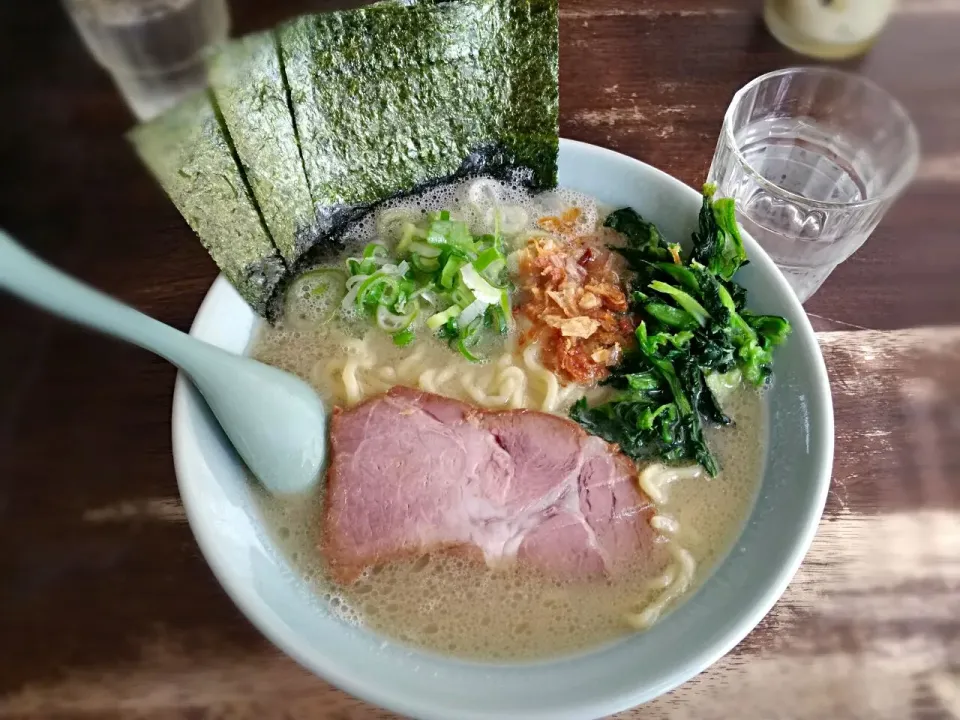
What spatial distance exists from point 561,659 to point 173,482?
0.69m

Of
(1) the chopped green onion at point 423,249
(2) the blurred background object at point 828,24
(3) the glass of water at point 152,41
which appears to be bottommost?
(1) the chopped green onion at point 423,249

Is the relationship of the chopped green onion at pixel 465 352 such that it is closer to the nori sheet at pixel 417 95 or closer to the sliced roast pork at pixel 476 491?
the sliced roast pork at pixel 476 491

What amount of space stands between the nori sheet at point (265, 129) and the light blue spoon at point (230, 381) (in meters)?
0.29

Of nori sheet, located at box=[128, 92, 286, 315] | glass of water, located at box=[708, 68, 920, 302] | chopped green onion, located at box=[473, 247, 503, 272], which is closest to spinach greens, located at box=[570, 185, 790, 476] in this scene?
glass of water, located at box=[708, 68, 920, 302]

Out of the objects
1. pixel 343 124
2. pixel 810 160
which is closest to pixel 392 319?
pixel 343 124

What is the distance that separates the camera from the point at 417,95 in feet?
A: 4.09

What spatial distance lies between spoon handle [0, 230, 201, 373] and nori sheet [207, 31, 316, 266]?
331mm

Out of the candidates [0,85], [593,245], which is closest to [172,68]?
[0,85]

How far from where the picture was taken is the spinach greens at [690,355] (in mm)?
1120

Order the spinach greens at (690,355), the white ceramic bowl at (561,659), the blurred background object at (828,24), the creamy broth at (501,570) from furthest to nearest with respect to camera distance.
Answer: the blurred background object at (828,24), the spinach greens at (690,355), the creamy broth at (501,570), the white ceramic bowl at (561,659)

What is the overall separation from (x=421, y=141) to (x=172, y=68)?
1.39 feet

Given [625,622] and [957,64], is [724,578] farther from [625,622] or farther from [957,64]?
[957,64]

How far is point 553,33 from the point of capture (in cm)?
122

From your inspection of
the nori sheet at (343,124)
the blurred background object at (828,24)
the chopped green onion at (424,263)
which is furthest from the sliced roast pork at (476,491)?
the blurred background object at (828,24)
